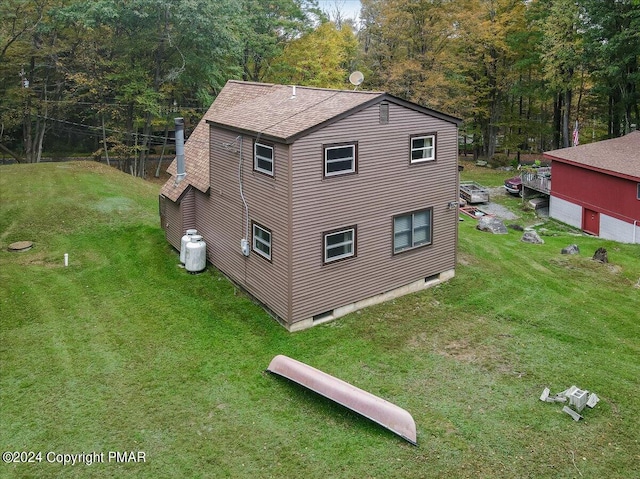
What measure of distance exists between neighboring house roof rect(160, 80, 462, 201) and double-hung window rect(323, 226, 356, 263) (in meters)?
2.92

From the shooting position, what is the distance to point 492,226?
27.3m

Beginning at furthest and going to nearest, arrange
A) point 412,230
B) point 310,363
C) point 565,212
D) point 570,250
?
point 565,212 < point 570,250 < point 412,230 < point 310,363

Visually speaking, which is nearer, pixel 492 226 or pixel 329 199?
pixel 329 199

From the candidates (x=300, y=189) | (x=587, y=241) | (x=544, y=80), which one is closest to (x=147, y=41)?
(x=300, y=189)

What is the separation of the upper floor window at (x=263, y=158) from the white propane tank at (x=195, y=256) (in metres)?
4.28

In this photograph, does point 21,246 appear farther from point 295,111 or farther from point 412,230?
point 412,230

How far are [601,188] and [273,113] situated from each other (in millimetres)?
20262

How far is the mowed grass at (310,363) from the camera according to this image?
10383 mm

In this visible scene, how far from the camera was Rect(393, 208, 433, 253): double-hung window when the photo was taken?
54.5 feet

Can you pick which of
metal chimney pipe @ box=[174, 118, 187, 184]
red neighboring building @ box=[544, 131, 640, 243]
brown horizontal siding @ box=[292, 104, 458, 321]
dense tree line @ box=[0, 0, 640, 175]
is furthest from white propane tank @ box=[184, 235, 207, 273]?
red neighboring building @ box=[544, 131, 640, 243]

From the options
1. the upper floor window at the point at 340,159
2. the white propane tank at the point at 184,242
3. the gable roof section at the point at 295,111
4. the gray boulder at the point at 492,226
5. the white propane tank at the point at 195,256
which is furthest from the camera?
the gray boulder at the point at 492,226

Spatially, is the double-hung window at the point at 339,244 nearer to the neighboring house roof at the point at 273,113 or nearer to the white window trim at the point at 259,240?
the white window trim at the point at 259,240

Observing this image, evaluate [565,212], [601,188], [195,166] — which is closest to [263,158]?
[195,166]

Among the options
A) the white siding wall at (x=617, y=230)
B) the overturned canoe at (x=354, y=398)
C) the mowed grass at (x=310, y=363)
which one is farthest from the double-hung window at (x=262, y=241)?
the white siding wall at (x=617, y=230)
